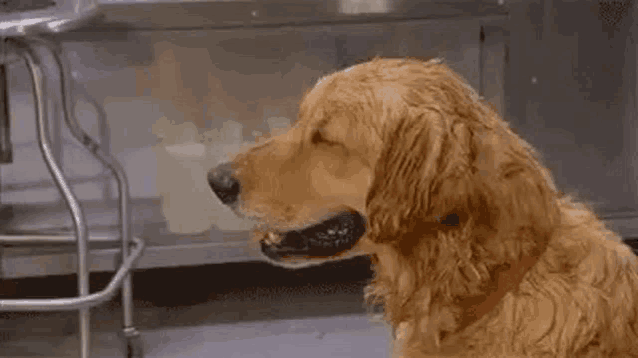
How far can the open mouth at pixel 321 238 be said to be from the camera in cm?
130

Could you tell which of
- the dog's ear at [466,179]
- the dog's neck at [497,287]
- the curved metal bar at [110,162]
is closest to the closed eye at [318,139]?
the dog's ear at [466,179]

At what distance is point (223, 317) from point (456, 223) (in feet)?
5.66

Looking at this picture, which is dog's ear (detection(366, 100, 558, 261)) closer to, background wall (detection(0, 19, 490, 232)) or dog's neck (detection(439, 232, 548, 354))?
dog's neck (detection(439, 232, 548, 354))

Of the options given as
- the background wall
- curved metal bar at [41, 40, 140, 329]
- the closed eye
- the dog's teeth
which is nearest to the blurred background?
the background wall

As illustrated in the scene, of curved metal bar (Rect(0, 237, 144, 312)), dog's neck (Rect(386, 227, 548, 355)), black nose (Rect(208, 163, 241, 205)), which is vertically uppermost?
black nose (Rect(208, 163, 241, 205))

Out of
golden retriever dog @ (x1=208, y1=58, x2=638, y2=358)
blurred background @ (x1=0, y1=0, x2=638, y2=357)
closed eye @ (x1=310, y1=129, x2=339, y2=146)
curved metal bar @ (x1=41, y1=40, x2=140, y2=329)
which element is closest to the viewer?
golden retriever dog @ (x1=208, y1=58, x2=638, y2=358)

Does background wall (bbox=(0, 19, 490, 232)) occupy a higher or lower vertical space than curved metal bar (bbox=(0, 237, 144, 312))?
higher

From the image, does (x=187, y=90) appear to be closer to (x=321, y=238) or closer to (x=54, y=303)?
(x=54, y=303)

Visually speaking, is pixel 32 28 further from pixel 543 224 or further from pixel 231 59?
pixel 543 224

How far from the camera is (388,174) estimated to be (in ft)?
4.04

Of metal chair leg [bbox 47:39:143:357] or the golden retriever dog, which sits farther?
metal chair leg [bbox 47:39:143:357]

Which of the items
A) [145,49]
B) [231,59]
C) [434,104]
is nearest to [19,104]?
[145,49]

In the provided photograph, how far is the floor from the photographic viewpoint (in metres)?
2.59

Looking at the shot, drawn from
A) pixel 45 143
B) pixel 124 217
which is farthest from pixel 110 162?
pixel 45 143
